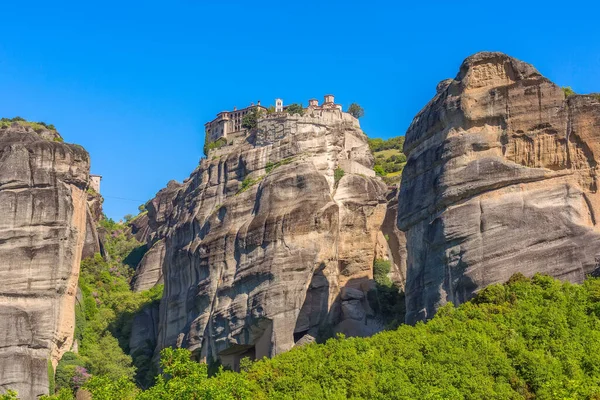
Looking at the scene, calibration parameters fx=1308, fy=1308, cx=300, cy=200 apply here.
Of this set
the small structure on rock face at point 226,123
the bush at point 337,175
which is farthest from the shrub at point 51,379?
the small structure on rock face at point 226,123

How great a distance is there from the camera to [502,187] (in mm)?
54344

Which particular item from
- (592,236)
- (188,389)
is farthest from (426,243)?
(188,389)

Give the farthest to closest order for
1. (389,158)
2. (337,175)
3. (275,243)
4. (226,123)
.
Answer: (389,158)
(226,123)
(337,175)
(275,243)

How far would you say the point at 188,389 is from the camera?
43.6 m

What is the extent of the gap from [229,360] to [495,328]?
2297cm

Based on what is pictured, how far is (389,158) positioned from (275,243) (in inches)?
1579

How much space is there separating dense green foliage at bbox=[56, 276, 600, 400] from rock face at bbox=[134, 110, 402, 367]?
49.3 ft

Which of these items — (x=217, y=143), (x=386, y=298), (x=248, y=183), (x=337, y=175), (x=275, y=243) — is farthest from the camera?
(x=217, y=143)

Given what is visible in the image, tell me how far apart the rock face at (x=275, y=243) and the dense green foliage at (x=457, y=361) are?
15.0 meters

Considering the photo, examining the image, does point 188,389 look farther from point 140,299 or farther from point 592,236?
point 140,299

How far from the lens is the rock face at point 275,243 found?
221 ft

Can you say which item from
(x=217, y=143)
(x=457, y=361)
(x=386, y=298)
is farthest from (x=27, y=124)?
(x=457, y=361)

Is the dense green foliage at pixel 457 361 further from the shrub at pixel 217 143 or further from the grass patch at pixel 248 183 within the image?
the shrub at pixel 217 143

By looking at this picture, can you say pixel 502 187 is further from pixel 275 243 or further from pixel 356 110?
pixel 356 110
